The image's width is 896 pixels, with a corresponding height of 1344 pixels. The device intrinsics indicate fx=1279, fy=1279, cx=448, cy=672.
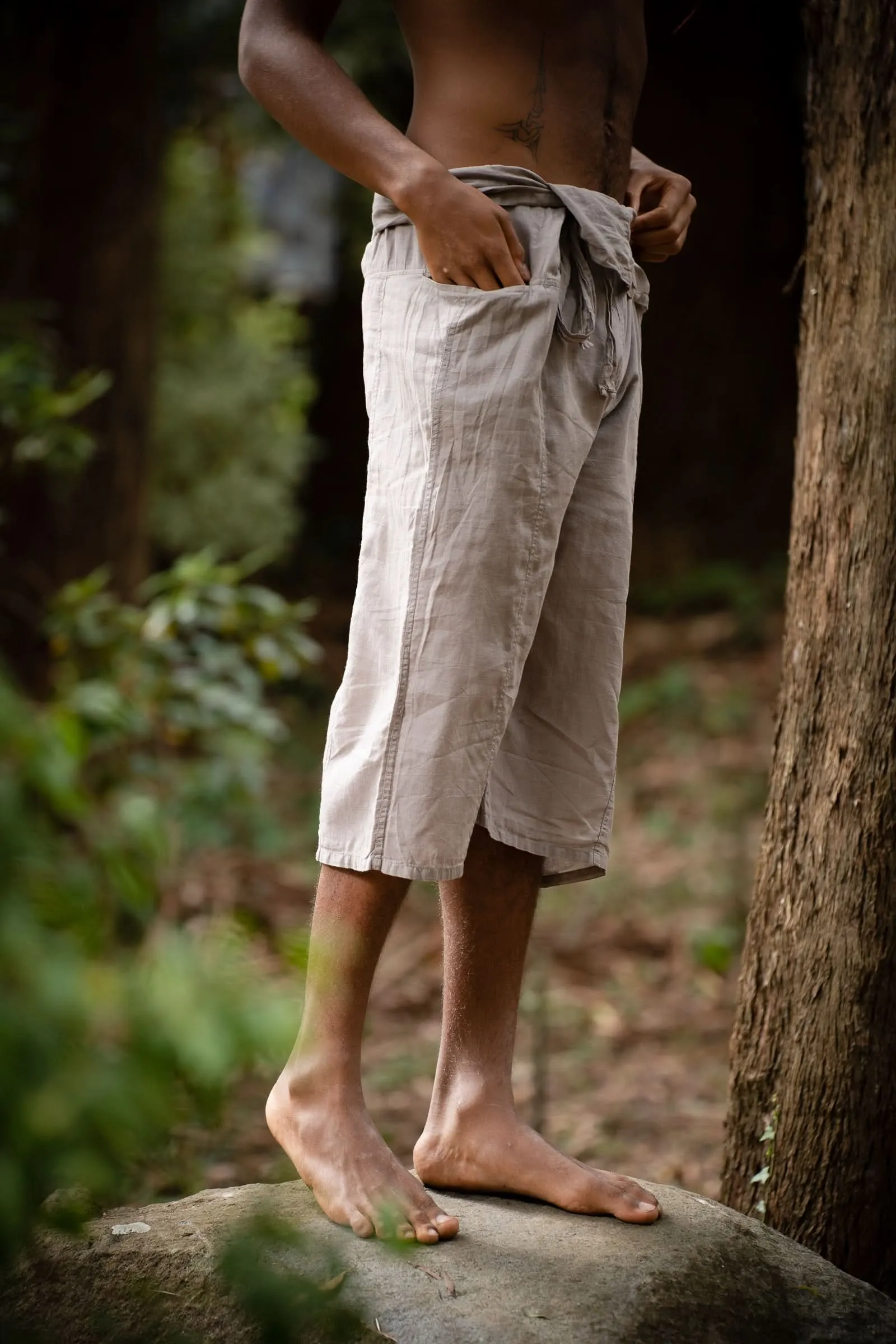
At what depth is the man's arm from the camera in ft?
5.18

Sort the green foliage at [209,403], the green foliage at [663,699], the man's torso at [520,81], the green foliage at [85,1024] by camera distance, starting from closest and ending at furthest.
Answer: the green foliage at [85,1024] < the man's torso at [520,81] < the green foliage at [663,699] < the green foliage at [209,403]

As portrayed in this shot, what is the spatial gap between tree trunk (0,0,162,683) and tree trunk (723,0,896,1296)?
390 centimetres

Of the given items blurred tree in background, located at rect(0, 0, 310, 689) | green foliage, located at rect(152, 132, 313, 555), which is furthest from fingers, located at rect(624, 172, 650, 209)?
green foliage, located at rect(152, 132, 313, 555)

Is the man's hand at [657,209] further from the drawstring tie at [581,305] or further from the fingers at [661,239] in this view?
the drawstring tie at [581,305]

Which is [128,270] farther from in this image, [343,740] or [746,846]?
[343,740]

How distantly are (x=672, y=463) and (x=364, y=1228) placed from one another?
7.56 metres

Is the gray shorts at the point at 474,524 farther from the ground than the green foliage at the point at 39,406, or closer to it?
closer to it

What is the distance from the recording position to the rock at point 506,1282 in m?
1.45

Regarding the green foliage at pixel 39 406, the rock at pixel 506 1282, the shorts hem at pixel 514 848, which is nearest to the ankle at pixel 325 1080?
the rock at pixel 506 1282

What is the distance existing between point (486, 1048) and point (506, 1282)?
1.13 ft

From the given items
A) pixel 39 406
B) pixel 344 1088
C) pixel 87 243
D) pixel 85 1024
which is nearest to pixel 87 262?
pixel 87 243

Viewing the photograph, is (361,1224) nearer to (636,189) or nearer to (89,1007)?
(89,1007)

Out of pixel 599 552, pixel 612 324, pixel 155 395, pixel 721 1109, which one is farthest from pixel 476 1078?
pixel 155 395

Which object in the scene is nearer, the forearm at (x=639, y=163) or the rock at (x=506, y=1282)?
the rock at (x=506, y=1282)
